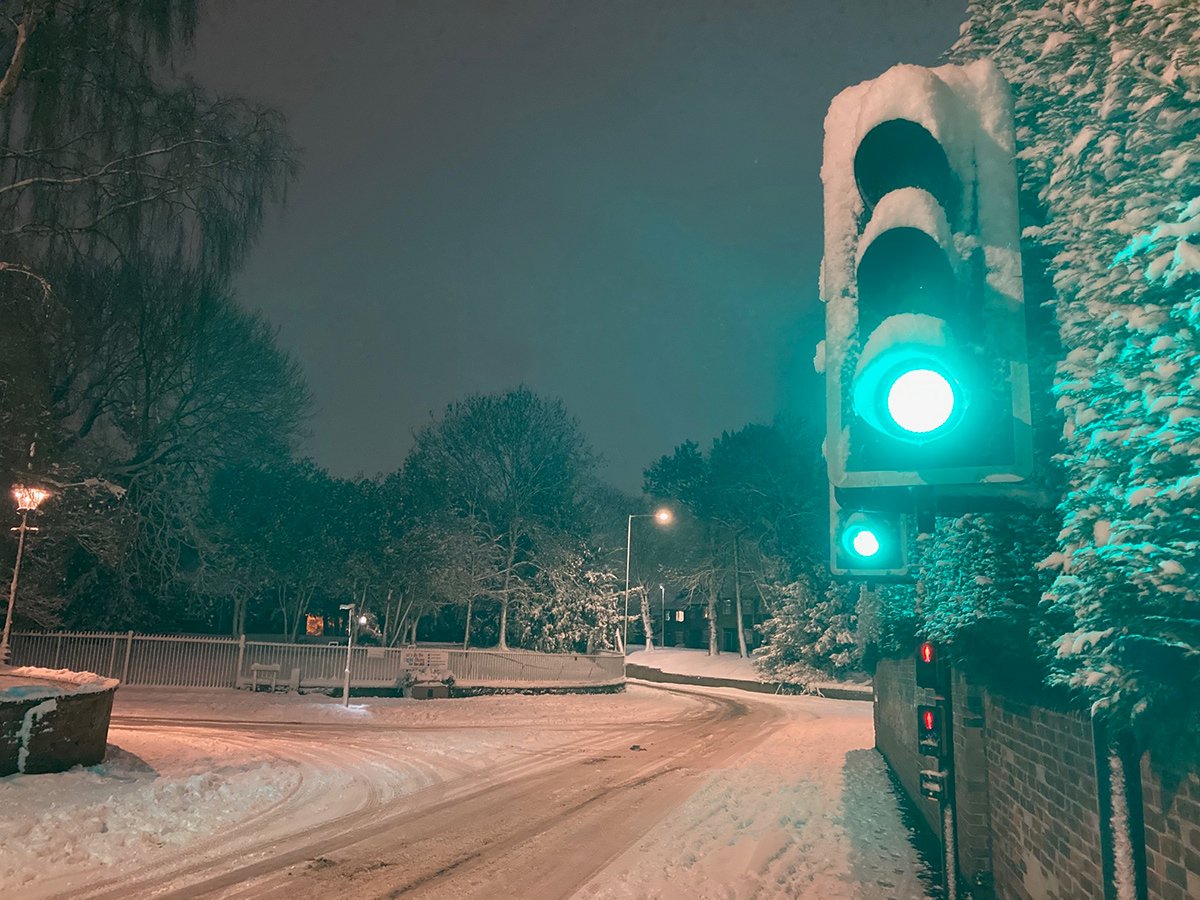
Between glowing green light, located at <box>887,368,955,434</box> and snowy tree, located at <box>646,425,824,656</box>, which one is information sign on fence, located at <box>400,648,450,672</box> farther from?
glowing green light, located at <box>887,368,955,434</box>

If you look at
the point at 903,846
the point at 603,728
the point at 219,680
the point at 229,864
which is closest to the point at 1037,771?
the point at 903,846

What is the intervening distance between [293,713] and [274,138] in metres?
15.1

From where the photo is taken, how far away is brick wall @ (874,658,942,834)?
940cm

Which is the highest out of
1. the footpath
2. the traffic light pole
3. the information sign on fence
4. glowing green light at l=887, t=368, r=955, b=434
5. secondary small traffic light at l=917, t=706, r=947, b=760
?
glowing green light at l=887, t=368, r=955, b=434

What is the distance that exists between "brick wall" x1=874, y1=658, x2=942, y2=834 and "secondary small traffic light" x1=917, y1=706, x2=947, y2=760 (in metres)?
0.36

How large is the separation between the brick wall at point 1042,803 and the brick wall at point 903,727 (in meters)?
1.43

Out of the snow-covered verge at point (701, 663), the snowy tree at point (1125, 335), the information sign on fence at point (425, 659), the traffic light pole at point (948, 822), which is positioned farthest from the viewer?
the snow-covered verge at point (701, 663)

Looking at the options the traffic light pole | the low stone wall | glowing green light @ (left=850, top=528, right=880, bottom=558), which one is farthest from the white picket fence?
glowing green light @ (left=850, top=528, right=880, bottom=558)

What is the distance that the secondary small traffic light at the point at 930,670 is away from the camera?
6480mm

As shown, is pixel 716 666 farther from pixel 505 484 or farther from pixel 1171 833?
pixel 1171 833

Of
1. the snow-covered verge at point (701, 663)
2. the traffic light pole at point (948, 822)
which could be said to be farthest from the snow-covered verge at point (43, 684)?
the snow-covered verge at point (701, 663)

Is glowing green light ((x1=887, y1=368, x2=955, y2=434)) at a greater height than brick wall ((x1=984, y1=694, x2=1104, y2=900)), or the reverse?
glowing green light ((x1=887, y1=368, x2=955, y2=434))

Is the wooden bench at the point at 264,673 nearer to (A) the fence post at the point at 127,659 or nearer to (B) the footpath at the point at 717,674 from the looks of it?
(A) the fence post at the point at 127,659

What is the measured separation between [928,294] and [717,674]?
1969 inches
